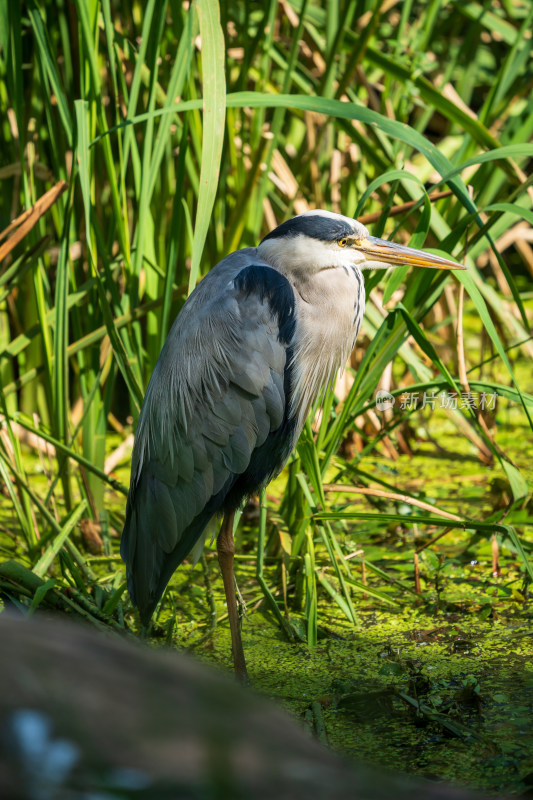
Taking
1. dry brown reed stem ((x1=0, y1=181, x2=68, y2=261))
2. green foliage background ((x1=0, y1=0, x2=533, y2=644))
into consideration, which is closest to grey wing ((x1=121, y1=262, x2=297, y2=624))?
green foliage background ((x1=0, y1=0, x2=533, y2=644))

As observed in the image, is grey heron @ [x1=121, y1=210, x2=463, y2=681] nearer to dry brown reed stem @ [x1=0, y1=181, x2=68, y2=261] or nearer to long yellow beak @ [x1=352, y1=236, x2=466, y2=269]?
long yellow beak @ [x1=352, y1=236, x2=466, y2=269]

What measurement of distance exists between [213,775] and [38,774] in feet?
0.58

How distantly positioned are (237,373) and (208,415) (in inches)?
5.9

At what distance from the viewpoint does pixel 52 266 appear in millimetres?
3430

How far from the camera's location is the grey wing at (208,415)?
2.19 m

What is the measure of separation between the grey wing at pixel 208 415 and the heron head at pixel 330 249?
0.30 ft

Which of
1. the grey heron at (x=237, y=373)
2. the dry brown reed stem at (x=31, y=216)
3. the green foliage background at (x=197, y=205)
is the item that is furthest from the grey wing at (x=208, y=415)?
the dry brown reed stem at (x=31, y=216)

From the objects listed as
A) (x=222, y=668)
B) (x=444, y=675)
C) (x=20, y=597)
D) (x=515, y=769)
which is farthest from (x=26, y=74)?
(x=515, y=769)

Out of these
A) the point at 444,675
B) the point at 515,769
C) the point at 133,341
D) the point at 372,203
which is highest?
the point at 372,203

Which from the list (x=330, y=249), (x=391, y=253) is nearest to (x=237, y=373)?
(x=330, y=249)

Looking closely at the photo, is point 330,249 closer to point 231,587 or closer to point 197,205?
point 197,205

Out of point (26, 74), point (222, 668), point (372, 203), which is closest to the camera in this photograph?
point (222, 668)

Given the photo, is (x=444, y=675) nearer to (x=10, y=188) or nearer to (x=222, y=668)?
(x=222, y=668)

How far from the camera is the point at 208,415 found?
2256 mm
